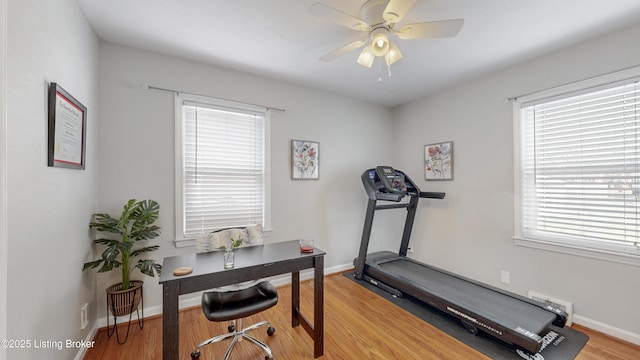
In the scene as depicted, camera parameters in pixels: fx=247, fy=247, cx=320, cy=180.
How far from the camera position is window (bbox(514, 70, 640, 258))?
208 centimetres

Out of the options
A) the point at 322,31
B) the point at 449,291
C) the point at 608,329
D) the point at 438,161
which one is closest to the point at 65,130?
the point at 322,31

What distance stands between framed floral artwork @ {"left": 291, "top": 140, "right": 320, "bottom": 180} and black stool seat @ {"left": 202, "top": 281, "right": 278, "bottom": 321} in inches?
63.3

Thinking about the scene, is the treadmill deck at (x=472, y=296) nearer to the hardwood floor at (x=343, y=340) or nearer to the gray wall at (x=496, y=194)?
the hardwood floor at (x=343, y=340)

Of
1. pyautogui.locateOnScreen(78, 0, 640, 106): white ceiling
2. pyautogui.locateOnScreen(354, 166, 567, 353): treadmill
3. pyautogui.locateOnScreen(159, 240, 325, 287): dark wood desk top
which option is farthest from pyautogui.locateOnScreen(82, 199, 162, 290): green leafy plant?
pyautogui.locateOnScreen(354, 166, 567, 353): treadmill

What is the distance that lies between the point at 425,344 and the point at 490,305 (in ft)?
2.52

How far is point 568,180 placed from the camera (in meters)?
2.40

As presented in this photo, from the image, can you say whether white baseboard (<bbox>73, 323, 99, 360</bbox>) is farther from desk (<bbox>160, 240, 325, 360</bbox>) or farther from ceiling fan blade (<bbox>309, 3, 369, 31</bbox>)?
ceiling fan blade (<bbox>309, 3, 369, 31</bbox>)

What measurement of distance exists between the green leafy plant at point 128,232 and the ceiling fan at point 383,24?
2.12 metres

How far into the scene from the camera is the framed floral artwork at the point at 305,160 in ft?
10.7

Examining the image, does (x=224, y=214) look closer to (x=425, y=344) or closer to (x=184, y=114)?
(x=184, y=114)

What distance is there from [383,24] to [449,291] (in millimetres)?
2554

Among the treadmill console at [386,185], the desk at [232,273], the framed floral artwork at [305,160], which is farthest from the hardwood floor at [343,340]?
the framed floral artwork at [305,160]

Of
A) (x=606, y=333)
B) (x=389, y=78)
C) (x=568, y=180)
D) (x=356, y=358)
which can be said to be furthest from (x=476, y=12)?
(x=606, y=333)

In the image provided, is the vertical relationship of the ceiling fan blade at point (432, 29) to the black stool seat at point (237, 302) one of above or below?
above
